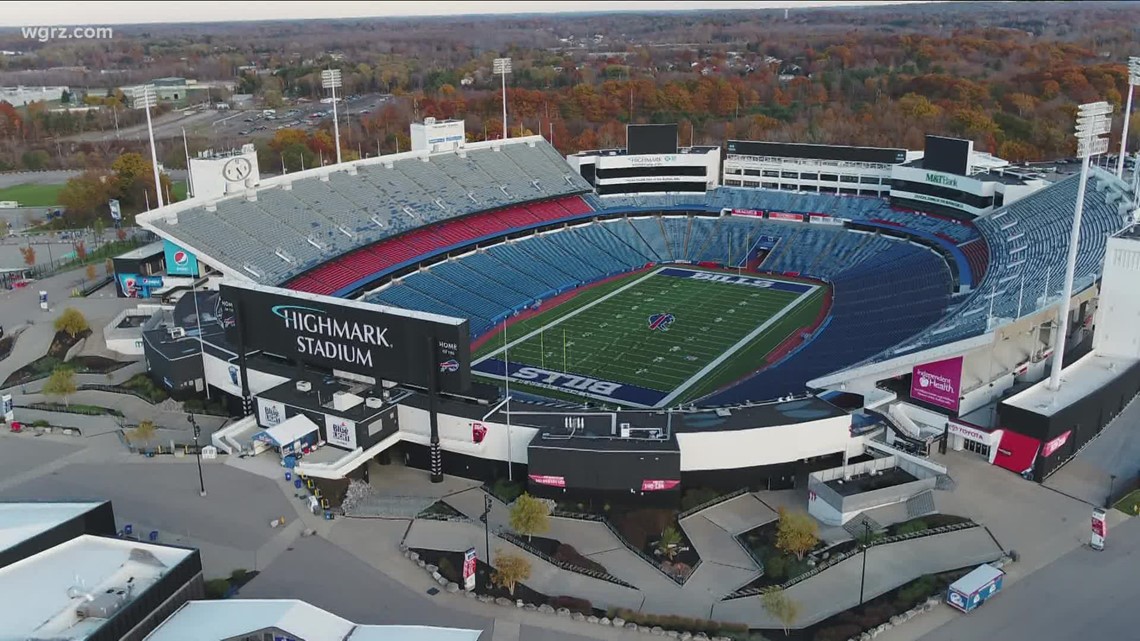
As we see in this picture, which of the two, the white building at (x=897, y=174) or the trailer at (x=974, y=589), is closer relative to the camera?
the trailer at (x=974, y=589)

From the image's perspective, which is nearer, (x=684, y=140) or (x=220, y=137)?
(x=684, y=140)

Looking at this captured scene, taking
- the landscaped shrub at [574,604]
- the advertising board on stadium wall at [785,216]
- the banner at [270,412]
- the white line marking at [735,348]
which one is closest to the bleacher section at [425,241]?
the banner at [270,412]

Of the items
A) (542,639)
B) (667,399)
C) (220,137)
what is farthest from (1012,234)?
(220,137)

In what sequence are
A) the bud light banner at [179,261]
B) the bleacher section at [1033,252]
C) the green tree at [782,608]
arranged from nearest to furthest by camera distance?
the green tree at [782,608] < the bleacher section at [1033,252] < the bud light banner at [179,261]

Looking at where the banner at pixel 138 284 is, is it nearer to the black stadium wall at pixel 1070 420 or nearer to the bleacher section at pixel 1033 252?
the bleacher section at pixel 1033 252

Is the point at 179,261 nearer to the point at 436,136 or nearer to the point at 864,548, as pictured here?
the point at 436,136

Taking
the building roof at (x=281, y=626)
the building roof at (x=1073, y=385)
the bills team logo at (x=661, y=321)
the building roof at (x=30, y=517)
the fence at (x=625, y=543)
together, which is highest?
the building roof at (x=30, y=517)

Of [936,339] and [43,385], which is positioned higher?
[936,339]

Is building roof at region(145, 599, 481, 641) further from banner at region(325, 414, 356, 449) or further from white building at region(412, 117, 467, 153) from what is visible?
white building at region(412, 117, 467, 153)

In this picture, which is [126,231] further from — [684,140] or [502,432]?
[684,140]
